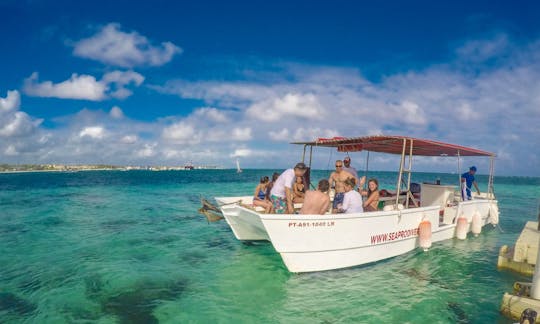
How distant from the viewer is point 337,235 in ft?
23.3

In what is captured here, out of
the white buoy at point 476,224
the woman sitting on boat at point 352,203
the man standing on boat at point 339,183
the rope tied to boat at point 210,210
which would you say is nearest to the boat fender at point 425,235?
the man standing on boat at point 339,183

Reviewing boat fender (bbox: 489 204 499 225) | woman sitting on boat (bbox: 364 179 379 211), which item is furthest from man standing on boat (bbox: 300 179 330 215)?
boat fender (bbox: 489 204 499 225)

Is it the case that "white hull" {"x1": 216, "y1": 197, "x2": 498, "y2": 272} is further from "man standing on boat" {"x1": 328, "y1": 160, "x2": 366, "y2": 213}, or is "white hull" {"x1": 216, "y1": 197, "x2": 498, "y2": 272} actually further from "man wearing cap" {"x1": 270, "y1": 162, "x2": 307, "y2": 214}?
"man standing on boat" {"x1": 328, "y1": 160, "x2": 366, "y2": 213}

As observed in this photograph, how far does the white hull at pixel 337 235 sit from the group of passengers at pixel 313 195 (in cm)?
38

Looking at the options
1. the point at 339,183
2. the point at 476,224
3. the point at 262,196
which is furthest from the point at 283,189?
the point at 476,224

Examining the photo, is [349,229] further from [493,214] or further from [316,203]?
[493,214]

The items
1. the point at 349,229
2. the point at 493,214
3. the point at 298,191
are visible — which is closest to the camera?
the point at 349,229

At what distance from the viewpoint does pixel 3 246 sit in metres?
10.7

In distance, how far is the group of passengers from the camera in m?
7.11

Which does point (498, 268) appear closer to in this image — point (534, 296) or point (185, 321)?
point (534, 296)

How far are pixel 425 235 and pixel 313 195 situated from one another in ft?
13.5

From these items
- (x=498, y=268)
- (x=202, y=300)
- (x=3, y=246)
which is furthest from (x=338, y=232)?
(x=3, y=246)

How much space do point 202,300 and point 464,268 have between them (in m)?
7.05

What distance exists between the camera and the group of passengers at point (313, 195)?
7.11 metres
